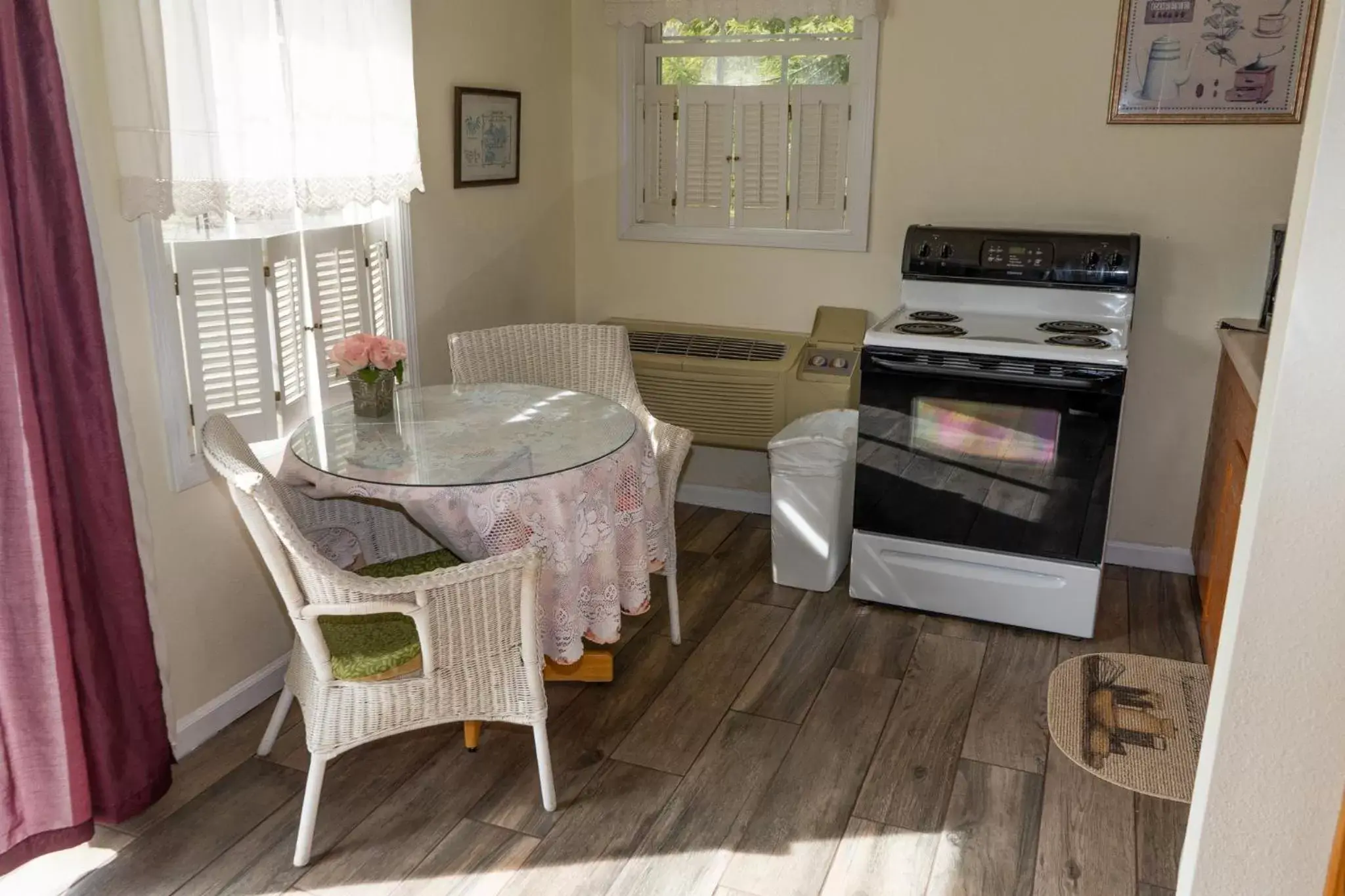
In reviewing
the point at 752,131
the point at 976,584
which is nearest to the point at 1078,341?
the point at 976,584

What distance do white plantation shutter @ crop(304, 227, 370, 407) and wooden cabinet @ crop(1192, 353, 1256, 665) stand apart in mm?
2302

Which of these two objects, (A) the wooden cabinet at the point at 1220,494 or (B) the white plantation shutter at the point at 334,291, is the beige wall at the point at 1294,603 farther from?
(B) the white plantation shutter at the point at 334,291

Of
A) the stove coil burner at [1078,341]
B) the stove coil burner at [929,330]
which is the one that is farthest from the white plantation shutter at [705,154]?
the stove coil burner at [1078,341]

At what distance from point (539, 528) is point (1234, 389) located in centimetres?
199

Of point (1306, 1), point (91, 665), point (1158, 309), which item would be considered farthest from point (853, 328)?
point (91, 665)

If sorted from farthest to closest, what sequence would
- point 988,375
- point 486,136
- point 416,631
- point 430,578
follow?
point 486,136, point 988,375, point 416,631, point 430,578

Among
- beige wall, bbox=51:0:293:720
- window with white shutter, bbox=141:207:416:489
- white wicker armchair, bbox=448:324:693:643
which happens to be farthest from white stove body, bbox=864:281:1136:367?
beige wall, bbox=51:0:293:720

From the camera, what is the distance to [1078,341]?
3.13 m

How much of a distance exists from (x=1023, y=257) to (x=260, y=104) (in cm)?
230

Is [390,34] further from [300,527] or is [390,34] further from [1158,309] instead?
[1158,309]

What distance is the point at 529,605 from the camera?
7.27 ft

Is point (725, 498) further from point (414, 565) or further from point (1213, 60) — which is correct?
point (1213, 60)

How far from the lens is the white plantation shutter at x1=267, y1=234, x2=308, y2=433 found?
8.94ft

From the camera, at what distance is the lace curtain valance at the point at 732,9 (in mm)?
3631
